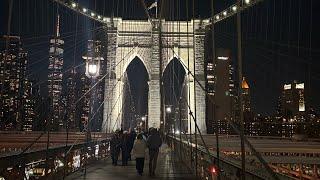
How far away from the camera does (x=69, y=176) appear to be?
778 cm

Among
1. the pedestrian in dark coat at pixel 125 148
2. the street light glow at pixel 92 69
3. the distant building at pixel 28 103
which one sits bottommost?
the pedestrian in dark coat at pixel 125 148

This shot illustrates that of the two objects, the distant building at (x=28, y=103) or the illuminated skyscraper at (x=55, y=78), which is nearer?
the illuminated skyscraper at (x=55, y=78)

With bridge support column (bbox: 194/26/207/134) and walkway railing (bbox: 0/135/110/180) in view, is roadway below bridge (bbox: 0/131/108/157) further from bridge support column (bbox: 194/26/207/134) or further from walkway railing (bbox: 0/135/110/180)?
bridge support column (bbox: 194/26/207/134)

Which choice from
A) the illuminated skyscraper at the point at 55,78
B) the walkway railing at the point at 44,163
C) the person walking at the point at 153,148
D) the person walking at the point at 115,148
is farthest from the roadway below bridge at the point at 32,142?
the person walking at the point at 153,148

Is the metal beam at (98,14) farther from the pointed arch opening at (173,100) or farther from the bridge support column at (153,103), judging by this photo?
the bridge support column at (153,103)

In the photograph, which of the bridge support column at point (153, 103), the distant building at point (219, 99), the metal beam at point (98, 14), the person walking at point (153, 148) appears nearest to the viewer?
the distant building at point (219, 99)

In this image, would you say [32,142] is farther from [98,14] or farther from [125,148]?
[98,14]

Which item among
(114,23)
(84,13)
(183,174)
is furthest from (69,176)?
(114,23)

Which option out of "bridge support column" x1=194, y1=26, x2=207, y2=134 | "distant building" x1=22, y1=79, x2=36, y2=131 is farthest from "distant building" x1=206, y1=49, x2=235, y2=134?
"distant building" x1=22, y1=79, x2=36, y2=131

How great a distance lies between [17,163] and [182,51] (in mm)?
30931

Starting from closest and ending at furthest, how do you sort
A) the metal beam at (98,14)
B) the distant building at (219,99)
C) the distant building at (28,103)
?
the distant building at (219,99) < the distant building at (28,103) < the metal beam at (98,14)

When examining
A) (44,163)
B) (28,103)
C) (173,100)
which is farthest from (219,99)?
(173,100)

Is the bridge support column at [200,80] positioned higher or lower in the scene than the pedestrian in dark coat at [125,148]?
higher

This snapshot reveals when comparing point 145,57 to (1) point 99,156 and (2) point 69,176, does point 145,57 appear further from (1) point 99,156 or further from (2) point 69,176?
(2) point 69,176
